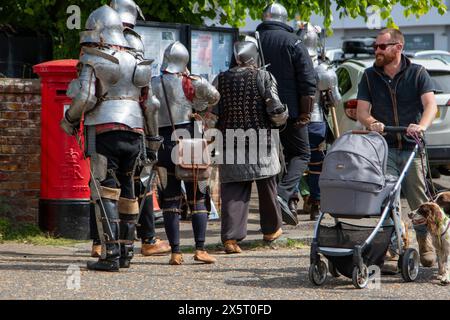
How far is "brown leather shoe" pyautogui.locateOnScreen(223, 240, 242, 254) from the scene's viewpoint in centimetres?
964

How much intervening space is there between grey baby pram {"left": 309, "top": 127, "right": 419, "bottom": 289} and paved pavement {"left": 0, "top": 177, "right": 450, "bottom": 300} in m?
0.16

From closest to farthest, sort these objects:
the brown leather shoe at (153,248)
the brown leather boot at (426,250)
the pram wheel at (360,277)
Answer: the pram wheel at (360,277), the brown leather boot at (426,250), the brown leather shoe at (153,248)

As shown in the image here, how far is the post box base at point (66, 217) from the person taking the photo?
34.3 ft

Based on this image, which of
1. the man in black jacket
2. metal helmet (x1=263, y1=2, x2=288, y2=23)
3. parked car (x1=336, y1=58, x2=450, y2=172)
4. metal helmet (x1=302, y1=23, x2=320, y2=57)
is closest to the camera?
the man in black jacket

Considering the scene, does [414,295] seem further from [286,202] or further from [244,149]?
[286,202]

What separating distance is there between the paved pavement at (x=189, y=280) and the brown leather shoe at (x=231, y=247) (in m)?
0.08

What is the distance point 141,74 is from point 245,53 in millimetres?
1350

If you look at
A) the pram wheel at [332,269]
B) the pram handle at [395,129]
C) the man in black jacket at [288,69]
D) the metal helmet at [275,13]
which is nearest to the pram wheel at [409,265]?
the pram wheel at [332,269]

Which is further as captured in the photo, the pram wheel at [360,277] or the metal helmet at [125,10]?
the metal helmet at [125,10]

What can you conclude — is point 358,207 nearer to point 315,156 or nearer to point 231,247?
point 231,247

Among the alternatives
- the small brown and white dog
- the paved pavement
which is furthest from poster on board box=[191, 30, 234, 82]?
the small brown and white dog

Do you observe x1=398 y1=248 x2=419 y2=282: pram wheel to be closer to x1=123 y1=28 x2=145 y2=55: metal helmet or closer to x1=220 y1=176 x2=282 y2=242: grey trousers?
x1=220 y1=176 x2=282 y2=242: grey trousers

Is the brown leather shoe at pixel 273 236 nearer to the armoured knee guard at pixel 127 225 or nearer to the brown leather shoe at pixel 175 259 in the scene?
the brown leather shoe at pixel 175 259
